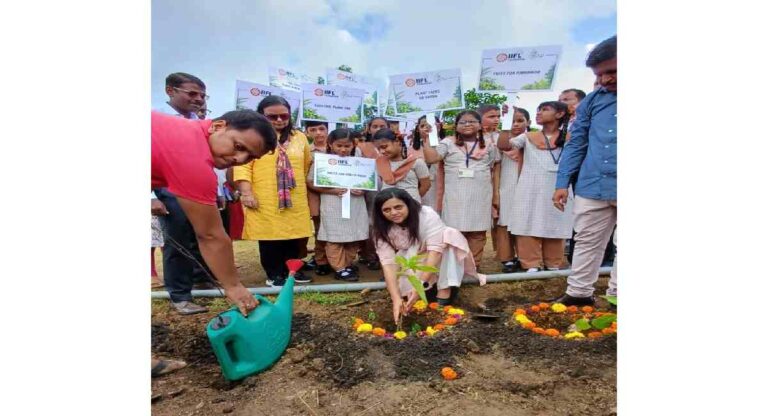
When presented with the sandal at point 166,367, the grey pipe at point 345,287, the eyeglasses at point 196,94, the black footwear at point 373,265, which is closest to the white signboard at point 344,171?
the grey pipe at point 345,287

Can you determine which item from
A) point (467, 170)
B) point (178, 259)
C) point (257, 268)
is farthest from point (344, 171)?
point (257, 268)

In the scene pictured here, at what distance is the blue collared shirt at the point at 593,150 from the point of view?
2775 mm

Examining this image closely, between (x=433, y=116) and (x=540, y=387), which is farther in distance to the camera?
(x=433, y=116)

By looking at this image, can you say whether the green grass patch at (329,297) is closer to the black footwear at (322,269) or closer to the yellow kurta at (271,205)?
the yellow kurta at (271,205)

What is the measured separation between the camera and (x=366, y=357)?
2.24m

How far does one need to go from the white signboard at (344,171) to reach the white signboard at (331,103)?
0.38 m

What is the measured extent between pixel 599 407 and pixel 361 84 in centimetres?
320

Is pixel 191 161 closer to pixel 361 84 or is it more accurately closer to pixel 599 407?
pixel 599 407

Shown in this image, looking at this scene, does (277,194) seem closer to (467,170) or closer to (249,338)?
(467,170)

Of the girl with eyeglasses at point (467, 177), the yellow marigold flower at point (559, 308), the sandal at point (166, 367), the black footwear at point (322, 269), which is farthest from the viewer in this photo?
the black footwear at point (322, 269)

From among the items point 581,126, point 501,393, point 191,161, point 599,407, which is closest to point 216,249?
point 191,161

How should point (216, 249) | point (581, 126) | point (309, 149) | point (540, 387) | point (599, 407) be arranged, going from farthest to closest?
point (309, 149)
point (581, 126)
point (216, 249)
point (540, 387)
point (599, 407)

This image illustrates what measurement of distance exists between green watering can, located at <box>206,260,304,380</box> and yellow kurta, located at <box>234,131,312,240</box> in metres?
1.42

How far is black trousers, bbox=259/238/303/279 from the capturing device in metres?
3.85
